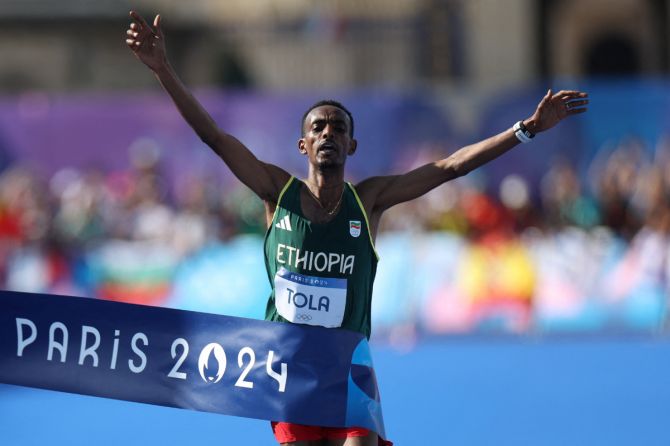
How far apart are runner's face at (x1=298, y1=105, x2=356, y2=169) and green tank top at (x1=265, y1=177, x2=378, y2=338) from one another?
0.23 meters

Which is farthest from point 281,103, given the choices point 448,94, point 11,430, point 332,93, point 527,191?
point 11,430

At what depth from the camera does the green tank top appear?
18.0 ft

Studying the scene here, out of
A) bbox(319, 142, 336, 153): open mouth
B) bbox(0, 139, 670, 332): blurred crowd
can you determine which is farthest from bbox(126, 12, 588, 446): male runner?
bbox(0, 139, 670, 332): blurred crowd

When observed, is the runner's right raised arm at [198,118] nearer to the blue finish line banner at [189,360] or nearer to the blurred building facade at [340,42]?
the blue finish line banner at [189,360]

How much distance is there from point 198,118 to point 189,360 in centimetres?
112

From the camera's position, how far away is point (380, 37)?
2248 centimetres

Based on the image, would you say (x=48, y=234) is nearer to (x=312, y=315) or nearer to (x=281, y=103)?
(x=281, y=103)

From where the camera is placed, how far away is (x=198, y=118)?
5559 mm

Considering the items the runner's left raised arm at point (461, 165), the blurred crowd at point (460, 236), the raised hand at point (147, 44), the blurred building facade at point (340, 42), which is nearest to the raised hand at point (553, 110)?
the runner's left raised arm at point (461, 165)

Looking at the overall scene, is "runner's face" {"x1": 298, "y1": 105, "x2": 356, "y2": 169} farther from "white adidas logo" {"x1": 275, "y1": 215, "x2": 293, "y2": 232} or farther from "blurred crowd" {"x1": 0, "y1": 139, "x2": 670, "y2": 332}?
"blurred crowd" {"x1": 0, "y1": 139, "x2": 670, "y2": 332}

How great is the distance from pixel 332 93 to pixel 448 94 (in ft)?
6.11

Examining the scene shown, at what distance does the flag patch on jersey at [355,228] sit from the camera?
18.2 ft

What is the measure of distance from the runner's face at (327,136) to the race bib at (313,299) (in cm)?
53

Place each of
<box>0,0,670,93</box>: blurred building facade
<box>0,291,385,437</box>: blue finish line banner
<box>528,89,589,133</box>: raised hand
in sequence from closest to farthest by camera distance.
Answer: <box>0,291,385,437</box>: blue finish line banner
<box>528,89,589,133</box>: raised hand
<box>0,0,670,93</box>: blurred building facade
